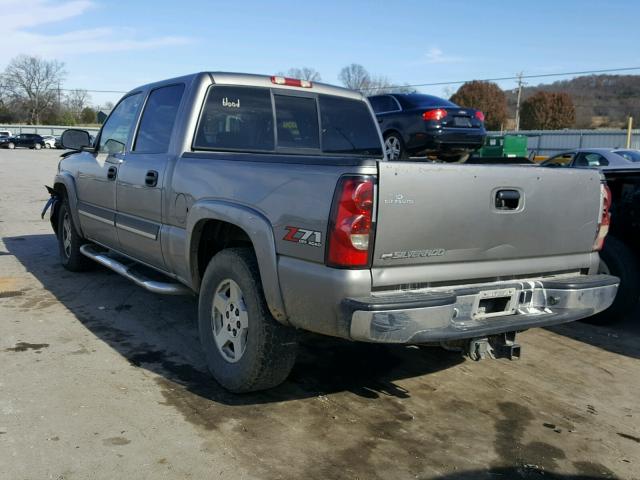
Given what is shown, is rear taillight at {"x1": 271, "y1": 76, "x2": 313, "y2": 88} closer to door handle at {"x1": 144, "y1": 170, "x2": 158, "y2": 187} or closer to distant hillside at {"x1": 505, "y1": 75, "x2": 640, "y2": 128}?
door handle at {"x1": 144, "y1": 170, "x2": 158, "y2": 187}

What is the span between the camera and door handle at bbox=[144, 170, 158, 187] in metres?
4.55

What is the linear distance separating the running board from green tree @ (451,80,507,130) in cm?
7290

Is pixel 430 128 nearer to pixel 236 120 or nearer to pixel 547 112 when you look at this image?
pixel 236 120

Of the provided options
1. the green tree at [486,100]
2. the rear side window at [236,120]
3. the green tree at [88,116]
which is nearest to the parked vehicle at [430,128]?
the rear side window at [236,120]

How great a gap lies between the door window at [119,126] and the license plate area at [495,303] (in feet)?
11.6

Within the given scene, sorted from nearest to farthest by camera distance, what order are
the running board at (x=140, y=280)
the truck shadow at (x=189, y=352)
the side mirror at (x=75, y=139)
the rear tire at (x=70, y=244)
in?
the truck shadow at (x=189, y=352)
the running board at (x=140, y=280)
the side mirror at (x=75, y=139)
the rear tire at (x=70, y=244)

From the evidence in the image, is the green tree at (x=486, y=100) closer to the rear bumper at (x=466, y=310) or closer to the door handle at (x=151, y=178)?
the door handle at (x=151, y=178)

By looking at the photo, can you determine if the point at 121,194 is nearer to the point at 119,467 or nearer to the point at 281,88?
the point at 281,88

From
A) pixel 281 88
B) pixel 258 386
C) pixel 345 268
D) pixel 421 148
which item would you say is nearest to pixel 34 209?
pixel 421 148

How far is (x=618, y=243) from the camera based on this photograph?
5.52 metres

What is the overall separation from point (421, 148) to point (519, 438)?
558cm

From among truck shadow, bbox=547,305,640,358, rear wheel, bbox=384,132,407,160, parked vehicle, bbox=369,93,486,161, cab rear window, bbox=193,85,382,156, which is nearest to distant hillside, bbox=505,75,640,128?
parked vehicle, bbox=369,93,486,161

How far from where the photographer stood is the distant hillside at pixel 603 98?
242 feet

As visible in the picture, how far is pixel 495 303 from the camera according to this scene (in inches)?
133
